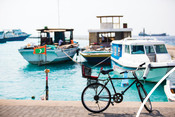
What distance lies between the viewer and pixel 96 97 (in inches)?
202

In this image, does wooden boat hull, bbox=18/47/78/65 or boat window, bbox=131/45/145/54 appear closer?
boat window, bbox=131/45/145/54

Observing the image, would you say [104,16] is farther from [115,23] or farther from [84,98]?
[84,98]

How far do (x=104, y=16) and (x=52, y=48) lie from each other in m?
10.9

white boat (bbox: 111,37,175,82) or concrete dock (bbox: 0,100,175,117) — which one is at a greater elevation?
white boat (bbox: 111,37,175,82)

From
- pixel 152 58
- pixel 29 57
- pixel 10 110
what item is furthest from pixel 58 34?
pixel 10 110

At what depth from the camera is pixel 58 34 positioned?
3188cm

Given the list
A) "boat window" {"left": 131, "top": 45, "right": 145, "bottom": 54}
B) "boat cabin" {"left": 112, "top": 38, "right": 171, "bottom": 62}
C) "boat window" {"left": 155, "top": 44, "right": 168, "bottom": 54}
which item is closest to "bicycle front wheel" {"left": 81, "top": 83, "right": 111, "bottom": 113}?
"boat cabin" {"left": 112, "top": 38, "right": 171, "bottom": 62}

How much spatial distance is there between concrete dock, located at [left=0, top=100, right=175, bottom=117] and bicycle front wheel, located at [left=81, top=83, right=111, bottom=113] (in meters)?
0.15

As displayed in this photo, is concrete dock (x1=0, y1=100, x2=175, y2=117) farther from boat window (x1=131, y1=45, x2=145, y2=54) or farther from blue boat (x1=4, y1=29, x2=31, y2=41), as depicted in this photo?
blue boat (x1=4, y1=29, x2=31, y2=41)

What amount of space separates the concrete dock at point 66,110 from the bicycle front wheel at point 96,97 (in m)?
0.15

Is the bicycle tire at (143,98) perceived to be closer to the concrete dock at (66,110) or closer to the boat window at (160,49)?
the concrete dock at (66,110)

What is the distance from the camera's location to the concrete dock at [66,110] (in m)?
4.81

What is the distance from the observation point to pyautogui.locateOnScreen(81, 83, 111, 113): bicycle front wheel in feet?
16.4

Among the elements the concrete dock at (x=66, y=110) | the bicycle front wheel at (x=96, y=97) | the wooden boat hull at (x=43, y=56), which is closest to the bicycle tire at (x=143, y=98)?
the concrete dock at (x=66, y=110)
